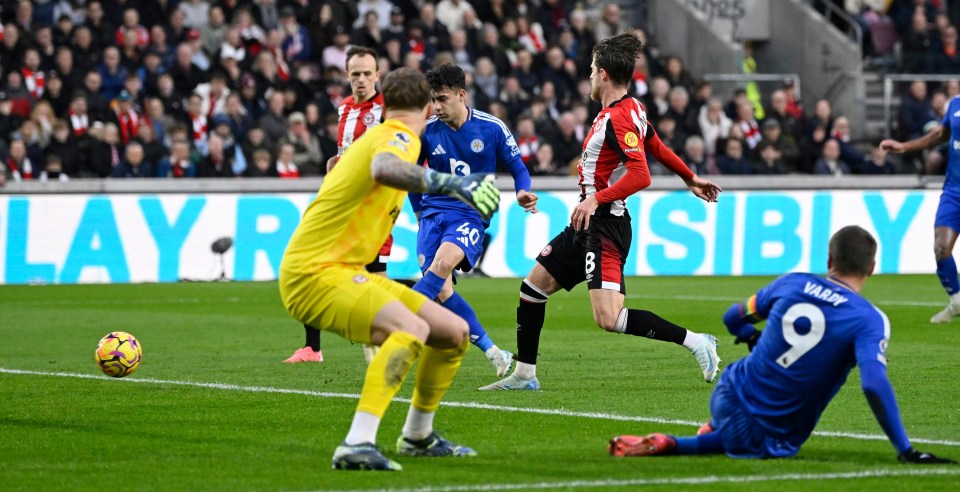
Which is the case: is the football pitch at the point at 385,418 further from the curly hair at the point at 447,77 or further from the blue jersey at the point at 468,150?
the curly hair at the point at 447,77

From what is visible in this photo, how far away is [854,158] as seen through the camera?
2620 cm

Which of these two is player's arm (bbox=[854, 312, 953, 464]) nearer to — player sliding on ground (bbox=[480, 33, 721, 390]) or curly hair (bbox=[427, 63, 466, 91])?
player sliding on ground (bbox=[480, 33, 721, 390])

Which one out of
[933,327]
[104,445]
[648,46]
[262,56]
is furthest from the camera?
[648,46]

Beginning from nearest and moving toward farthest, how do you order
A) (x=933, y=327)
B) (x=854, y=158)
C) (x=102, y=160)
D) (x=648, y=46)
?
(x=933, y=327)
(x=102, y=160)
(x=854, y=158)
(x=648, y=46)

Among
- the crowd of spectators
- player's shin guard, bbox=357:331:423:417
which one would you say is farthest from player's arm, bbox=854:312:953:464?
the crowd of spectators

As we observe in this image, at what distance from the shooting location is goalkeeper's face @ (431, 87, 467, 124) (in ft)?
34.3

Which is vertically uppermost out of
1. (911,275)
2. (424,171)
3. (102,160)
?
(424,171)

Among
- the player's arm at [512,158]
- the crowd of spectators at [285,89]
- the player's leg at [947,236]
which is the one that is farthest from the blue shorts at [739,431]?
the crowd of spectators at [285,89]

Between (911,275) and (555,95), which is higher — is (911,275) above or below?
below

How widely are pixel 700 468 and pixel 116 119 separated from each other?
17317 mm

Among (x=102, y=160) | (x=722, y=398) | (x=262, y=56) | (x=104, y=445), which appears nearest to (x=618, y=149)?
(x=722, y=398)

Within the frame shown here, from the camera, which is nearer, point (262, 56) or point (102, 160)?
point (102, 160)

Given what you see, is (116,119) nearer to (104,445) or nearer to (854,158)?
(854,158)

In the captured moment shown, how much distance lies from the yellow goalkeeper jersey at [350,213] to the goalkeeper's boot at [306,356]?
519 centimetres
